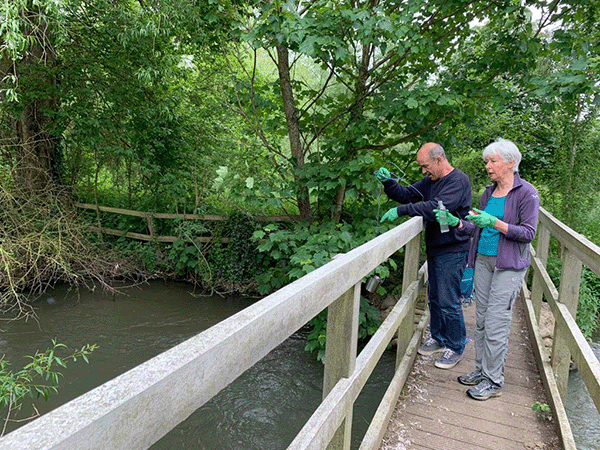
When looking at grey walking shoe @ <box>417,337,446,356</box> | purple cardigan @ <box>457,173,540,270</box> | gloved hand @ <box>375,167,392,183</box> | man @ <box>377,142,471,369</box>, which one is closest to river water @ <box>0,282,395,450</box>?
grey walking shoe @ <box>417,337,446,356</box>

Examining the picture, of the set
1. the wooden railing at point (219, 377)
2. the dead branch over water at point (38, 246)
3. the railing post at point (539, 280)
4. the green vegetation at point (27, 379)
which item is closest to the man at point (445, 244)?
the railing post at point (539, 280)

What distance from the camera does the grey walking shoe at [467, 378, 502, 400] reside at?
3052 millimetres

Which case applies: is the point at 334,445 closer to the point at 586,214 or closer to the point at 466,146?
the point at 586,214

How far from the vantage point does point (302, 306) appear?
1289mm

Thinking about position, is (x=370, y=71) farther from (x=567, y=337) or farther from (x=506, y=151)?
(x=567, y=337)

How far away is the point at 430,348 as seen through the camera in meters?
3.76

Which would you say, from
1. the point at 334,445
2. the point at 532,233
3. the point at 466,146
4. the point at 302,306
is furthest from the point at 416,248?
the point at 466,146

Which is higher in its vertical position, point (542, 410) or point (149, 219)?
point (542, 410)

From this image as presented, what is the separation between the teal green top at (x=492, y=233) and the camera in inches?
117

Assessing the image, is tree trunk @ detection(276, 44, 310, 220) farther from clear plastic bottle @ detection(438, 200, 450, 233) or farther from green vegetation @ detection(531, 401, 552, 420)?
green vegetation @ detection(531, 401, 552, 420)

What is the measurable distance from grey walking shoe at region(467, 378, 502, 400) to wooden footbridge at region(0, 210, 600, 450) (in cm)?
5

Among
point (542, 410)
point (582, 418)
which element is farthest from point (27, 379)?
point (582, 418)

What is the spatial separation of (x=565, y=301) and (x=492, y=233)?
2.32ft

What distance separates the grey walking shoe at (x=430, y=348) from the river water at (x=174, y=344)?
246 cm
